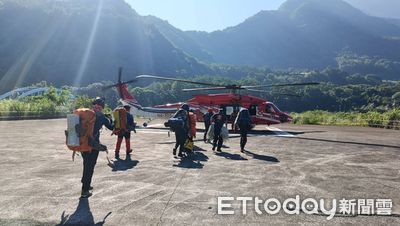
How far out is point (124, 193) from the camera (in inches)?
278

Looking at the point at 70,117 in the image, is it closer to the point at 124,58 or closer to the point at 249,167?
the point at 249,167

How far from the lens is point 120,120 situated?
471 inches

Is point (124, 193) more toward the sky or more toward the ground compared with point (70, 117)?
more toward the ground

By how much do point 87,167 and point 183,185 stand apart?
2.05 meters

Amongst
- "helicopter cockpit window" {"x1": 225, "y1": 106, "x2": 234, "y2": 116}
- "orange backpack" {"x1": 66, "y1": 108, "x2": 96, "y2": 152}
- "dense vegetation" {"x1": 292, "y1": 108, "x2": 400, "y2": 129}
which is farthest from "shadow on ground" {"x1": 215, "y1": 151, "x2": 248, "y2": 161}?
"dense vegetation" {"x1": 292, "y1": 108, "x2": 400, "y2": 129}

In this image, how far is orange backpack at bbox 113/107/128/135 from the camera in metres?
11.9

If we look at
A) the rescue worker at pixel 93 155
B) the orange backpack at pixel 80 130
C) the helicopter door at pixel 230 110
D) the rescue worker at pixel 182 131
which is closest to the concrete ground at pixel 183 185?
the rescue worker at pixel 93 155

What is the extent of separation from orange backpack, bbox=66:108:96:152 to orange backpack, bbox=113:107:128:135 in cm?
492

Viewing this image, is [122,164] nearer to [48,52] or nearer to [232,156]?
[232,156]

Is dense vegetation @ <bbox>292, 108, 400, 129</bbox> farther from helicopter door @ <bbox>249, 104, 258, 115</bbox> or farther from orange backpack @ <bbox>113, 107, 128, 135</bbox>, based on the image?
orange backpack @ <bbox>113, 107, 128, 135</bbox>

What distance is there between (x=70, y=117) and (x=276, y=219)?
4.15 meters

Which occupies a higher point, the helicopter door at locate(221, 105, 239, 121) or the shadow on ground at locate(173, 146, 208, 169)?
the helicopter door at locate(221, 105, 239, 121)

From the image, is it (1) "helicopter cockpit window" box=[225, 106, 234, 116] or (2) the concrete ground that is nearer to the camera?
(2) the concrete ground

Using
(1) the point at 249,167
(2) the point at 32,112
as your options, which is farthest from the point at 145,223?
(2) the point at 32,112
